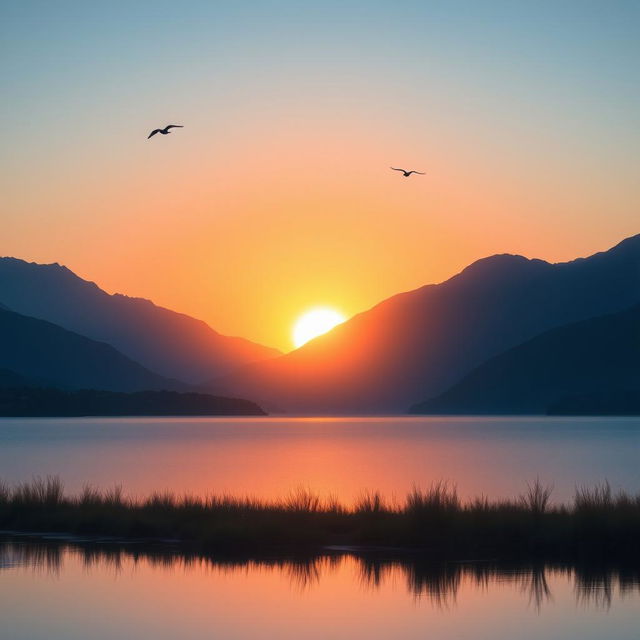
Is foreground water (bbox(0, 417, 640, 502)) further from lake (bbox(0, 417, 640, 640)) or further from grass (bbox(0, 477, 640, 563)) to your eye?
lake (bbox(0, 417, 640, 640))

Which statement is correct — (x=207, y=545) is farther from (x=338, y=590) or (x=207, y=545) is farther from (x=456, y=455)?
(x=456, y=455)

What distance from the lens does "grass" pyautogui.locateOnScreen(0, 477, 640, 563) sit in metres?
20.6

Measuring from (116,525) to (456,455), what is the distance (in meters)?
54.2

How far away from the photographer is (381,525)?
2252 centimetres

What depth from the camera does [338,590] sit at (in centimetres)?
1761

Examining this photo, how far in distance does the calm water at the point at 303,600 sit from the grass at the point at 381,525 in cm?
148

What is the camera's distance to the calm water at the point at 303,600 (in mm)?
14570

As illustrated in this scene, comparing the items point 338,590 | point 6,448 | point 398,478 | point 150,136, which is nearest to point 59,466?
point 398,478

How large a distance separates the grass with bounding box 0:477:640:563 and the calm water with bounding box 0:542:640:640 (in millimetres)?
1478

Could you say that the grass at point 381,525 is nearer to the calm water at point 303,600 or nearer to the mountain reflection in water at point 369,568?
the mountain reflection in water at point 369,568

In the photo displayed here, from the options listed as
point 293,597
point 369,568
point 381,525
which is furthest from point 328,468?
point 293,597

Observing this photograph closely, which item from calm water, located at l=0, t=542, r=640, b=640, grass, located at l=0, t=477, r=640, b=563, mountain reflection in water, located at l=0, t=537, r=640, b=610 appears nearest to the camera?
calm water, located at l=0, t=542, r=640, b=640

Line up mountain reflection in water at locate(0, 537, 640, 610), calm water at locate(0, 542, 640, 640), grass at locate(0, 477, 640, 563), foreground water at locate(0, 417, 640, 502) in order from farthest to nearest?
1. foreground water at locate(0, 417, 640, 502)
2. grass at locate(0, 477, 640, 563)
3. mountain reflection in water at locate(0, 537, 640, 610)
4. calm water at locate(0, 542, 640, 640)

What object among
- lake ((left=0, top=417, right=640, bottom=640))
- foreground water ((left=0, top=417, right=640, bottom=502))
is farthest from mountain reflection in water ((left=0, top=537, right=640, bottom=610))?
foreground water ((left=0, top=417, right=640, bottom=502))
